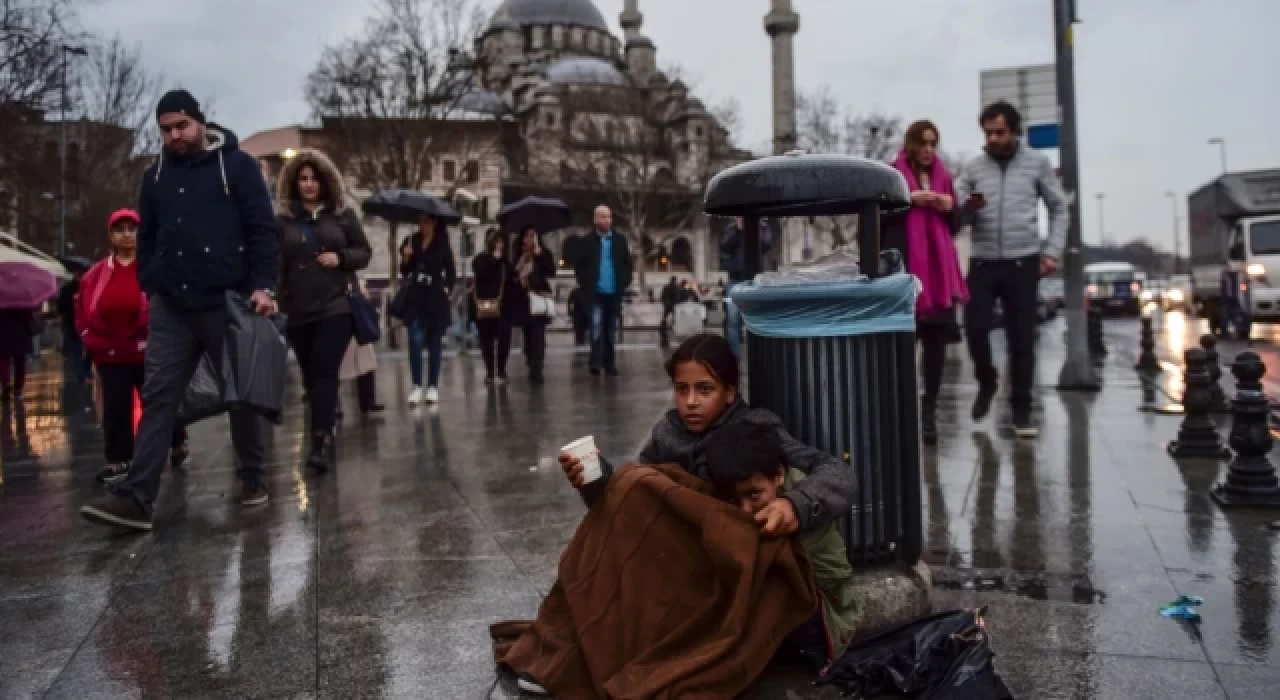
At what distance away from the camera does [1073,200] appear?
1016 cm

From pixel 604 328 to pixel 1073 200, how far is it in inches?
216

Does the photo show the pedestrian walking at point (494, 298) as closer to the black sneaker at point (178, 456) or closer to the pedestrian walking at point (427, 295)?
the pedestrian walking at point (427, 295)

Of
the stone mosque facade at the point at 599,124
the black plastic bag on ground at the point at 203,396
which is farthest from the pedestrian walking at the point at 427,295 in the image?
the stone mosque facade at the point at 599,124

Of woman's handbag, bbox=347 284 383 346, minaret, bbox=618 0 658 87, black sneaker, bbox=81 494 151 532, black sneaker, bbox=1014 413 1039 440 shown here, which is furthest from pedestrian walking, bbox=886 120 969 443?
minaret, bbox=618 0 658 87

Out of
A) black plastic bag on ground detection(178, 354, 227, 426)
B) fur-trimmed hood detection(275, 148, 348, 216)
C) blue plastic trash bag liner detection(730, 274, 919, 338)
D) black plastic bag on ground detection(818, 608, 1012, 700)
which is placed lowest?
black plastic bag on ground detection(818, 608, 1012, 700)

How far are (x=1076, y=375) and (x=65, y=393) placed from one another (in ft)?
41.8

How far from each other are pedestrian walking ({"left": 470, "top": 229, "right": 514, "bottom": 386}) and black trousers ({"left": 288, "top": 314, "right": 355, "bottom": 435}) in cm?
503

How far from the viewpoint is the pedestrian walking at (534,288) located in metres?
12.1

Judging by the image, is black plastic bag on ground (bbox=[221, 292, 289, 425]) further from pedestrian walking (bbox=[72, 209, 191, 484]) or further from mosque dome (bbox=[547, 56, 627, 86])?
mosque dome (bbox=[547, 56, 627, 86])

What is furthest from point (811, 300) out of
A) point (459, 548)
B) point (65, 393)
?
point (65, 393)

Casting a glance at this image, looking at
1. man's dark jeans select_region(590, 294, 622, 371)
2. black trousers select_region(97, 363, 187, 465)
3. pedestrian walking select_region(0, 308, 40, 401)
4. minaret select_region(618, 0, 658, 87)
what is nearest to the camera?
black trousers select_region(97, 363, 187, 465)

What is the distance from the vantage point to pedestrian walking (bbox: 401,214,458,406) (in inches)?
408

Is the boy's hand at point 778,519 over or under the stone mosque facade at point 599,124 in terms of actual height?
under

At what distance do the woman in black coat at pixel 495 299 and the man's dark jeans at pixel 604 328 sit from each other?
3.17 ft
